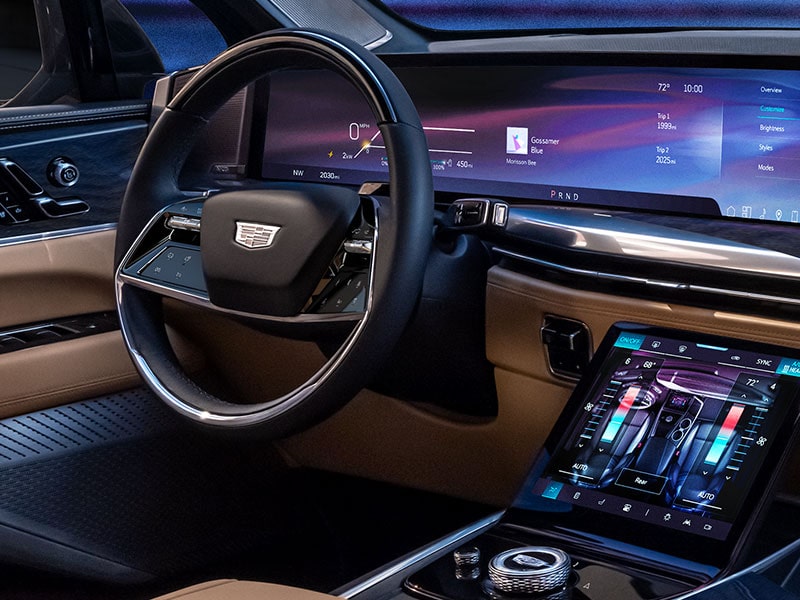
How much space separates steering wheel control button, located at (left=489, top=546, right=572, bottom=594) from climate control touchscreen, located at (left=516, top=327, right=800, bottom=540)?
12cm

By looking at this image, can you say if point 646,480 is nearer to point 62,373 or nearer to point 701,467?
point 701,467

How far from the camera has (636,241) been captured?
1228mm

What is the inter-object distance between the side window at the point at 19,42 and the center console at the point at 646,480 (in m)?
1.16

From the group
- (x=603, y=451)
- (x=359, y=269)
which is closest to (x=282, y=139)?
(x=359, y=269)

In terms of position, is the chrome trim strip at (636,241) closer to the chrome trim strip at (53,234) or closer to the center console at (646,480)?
the center console at (646,480)

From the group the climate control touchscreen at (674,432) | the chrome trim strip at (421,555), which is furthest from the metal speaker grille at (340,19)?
the chrome trim strip at (421,555)

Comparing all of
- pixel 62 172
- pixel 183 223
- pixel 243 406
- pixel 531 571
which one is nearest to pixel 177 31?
pixel 62 172

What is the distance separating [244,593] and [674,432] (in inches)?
18.5

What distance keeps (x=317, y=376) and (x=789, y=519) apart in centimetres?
48

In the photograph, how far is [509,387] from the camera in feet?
4.66

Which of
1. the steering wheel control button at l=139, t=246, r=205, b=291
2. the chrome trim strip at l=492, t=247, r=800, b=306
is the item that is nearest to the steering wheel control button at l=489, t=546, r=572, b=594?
the chrome trim strip at l=492, t=247, r=800, b=306

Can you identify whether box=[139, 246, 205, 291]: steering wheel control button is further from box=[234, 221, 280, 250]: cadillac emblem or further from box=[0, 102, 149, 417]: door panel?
box=[0, 102, 149, 417]: door panel

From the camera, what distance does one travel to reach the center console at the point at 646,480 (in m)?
0.95

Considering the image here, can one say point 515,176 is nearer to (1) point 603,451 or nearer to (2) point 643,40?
(2) point 643,40
